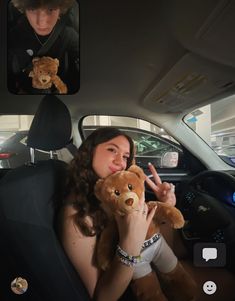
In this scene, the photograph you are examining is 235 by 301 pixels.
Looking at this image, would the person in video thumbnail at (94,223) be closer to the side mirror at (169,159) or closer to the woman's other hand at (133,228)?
the woman's other hand at (133,228)

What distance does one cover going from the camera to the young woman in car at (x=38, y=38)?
82 cm

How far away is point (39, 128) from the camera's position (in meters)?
0.83

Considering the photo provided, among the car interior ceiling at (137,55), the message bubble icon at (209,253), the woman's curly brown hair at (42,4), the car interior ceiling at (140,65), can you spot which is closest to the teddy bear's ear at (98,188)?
the car interior ceiling at (140,65)

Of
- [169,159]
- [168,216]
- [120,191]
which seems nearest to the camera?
[120,191]

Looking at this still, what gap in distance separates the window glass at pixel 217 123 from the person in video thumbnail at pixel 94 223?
32 centimetres

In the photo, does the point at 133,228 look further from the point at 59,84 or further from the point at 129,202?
the point at 59,84

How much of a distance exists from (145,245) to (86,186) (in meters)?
0.21

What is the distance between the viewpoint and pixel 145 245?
2.48 feet

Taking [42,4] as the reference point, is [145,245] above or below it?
below

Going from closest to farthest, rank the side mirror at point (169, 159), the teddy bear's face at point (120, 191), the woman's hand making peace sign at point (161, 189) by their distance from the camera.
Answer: the teddy bear's face at point (120, 191)
the woman's hand making peace sign at point (161, 189)
the side mirror at point (169, 159)

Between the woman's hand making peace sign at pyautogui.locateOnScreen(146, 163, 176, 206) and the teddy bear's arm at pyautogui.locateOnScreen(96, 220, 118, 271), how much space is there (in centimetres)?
15

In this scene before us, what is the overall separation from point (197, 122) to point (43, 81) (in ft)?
1.61

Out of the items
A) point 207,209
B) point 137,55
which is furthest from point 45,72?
point 207,209

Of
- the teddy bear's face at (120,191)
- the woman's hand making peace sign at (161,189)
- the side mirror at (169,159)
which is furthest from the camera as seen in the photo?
the side mirror at (169,159)
